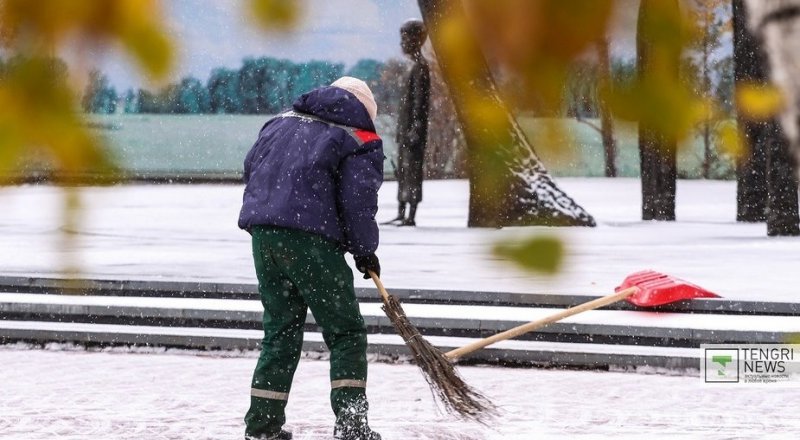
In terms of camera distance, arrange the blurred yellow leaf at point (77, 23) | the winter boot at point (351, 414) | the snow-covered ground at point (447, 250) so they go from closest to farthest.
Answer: the blurred yellow leaf at point (77, 23) → the winter boot at point (351, 414) → the snow-covered ground at point (447, 250)

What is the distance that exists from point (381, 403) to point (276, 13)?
480 cm

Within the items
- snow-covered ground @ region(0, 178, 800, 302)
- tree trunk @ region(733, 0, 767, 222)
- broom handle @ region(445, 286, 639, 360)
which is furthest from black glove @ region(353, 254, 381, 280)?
tree trunk @ region(733, 0, 767, 222)

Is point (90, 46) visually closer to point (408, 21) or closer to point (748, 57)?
point (408, 21)

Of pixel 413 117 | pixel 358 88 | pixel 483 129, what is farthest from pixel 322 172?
pixel 413 117

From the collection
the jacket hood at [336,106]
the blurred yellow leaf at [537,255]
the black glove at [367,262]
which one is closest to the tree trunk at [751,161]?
the black glove at [367,262]

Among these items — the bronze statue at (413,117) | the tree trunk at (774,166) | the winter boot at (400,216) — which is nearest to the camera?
the bronze statue at (413,117)

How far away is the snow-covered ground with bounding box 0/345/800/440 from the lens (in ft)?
18.8

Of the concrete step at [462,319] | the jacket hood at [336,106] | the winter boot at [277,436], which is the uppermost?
the jacket hood at [336,106]

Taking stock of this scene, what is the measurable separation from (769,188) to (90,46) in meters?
12.8

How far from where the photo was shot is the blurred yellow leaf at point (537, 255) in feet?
6.95

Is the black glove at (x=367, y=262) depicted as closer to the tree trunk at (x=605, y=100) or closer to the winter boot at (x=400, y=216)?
the tree trunk at (x=605, y=100)

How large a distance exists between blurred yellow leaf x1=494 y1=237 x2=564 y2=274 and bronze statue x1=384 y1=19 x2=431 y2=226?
9503 mm

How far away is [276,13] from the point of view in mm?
1703

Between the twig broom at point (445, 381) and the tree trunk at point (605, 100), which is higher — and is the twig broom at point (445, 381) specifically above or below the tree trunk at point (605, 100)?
below
